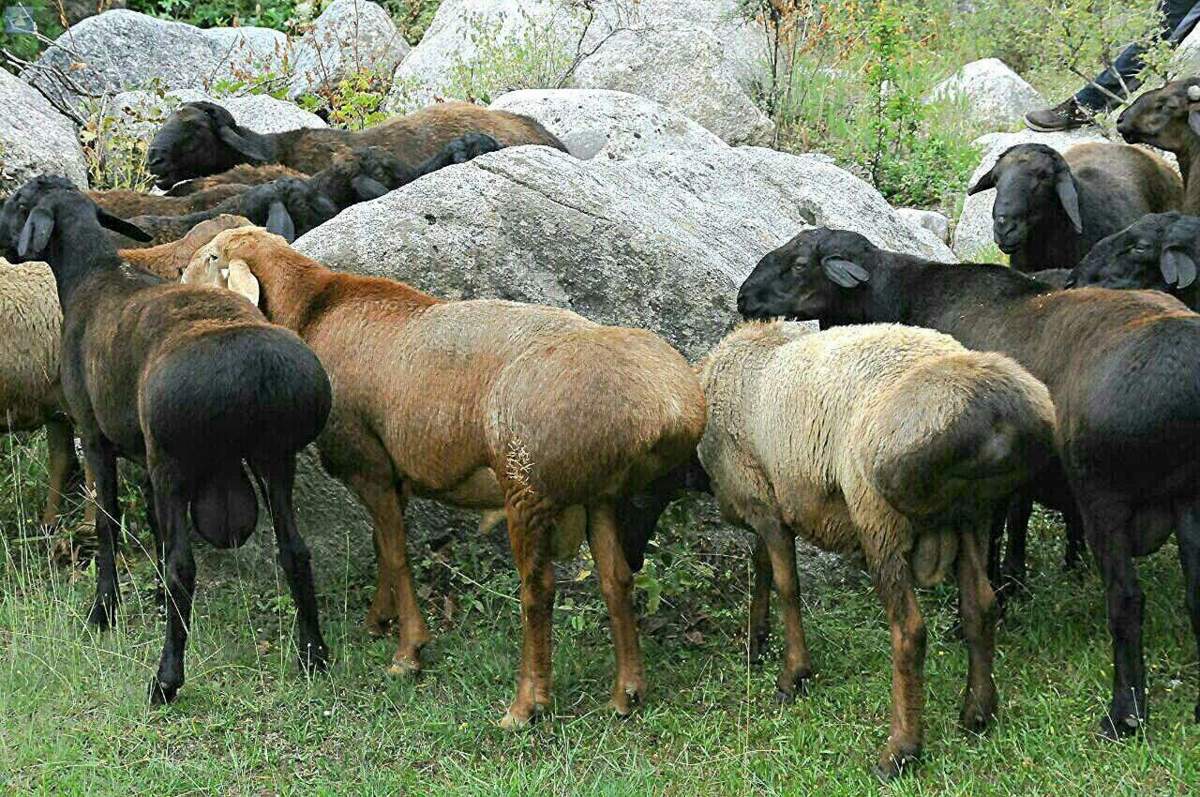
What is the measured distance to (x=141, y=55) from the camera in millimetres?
15352

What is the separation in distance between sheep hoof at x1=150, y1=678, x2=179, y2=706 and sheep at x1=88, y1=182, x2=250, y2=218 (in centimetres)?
449

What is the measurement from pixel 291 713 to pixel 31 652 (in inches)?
57.4

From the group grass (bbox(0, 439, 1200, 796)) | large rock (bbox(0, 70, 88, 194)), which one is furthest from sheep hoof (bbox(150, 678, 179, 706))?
large rock (bbox(0, 70, 88, 194))

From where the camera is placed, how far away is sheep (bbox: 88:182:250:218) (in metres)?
10.2

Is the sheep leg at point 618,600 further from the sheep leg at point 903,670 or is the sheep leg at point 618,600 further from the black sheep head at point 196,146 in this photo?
the black sheep head at point 196,146

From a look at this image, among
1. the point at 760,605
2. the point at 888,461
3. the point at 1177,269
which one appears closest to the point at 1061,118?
the point at 1177,269

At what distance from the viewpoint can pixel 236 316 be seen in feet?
22.3

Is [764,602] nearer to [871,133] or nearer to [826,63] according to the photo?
[871,133]

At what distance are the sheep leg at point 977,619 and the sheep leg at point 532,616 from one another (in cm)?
171

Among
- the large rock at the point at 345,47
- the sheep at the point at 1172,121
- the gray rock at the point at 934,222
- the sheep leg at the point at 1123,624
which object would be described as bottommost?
the large rock at the point at 345,47

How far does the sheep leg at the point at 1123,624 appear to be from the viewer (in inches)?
241

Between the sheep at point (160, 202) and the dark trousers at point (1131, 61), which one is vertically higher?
the dark trousers at point (1131, 61)

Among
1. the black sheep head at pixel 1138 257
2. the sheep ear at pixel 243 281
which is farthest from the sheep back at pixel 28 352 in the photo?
the black sheep head at pixel 1138 257

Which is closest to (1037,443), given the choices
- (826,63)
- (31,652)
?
(31,652)
